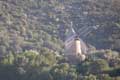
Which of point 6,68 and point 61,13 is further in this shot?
point 61,13

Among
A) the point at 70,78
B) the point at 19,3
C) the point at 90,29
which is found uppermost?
the point at 19,3

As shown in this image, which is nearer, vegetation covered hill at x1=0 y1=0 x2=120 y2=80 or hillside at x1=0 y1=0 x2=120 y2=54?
vegetation covered hill at x1=0 y1=0 x2=120 y2=80

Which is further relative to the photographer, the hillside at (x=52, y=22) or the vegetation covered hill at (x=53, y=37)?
the hillside at (x=52, y=22)

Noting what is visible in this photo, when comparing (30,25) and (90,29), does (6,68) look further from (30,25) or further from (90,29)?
(30,25)

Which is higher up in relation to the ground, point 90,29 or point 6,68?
point 90,29

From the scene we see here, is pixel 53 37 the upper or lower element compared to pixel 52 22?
lower

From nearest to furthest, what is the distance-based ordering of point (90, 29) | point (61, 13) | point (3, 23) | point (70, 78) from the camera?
1. point (70, 78)
2. point (90, 29)
3. point (3, 23)
4. point (61, 13)

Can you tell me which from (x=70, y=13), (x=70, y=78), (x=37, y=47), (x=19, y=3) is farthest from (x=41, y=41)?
(x=70, y=78)

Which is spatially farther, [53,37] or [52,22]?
[52,22]

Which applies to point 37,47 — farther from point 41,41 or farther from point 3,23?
point 3,23

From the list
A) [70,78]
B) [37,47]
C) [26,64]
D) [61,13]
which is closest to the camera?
[70,78]
